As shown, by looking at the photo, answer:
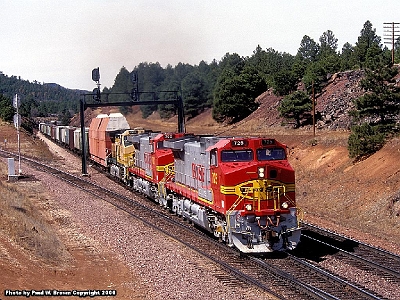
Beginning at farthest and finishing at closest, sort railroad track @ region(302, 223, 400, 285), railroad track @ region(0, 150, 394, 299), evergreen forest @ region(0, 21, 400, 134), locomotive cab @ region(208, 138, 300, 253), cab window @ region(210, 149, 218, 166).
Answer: evergreen forest @ region(0, 21, 400, 134) → cab window @ region(210, 149, 218, 166) → locomotive cab @ region(208, 138, 300, 253) → railroad track @ region(302, 223, 400, 285) → railroad track @ region(0, 150, 394, 299)

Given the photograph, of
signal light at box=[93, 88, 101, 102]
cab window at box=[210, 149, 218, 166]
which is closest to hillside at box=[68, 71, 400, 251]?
cab window at box=[210, 149, 218, 166]

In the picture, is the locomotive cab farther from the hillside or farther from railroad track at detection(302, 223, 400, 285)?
the hillside

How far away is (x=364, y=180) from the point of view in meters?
34.5

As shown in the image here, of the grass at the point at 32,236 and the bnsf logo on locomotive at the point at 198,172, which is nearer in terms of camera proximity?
the grass at the point at 32,236

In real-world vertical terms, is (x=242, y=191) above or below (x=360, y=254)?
above

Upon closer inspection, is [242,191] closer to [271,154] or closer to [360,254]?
[271,154]

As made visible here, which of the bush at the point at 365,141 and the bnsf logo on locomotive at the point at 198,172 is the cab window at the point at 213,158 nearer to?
the bnsf logo on locomotive at the point at 198,172

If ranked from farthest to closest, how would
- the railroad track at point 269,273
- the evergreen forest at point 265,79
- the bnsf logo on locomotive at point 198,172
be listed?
the evergreen forest at point 265,79, the bnsf logo on locomotive at point 198,172, the railroad track at point 269,273

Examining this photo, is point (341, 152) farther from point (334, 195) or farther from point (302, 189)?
point (334, 195)

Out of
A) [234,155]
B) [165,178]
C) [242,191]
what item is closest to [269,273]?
[242,191]

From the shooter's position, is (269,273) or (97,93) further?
(97,93)

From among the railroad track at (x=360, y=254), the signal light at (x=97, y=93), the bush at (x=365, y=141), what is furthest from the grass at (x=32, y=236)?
the bush at (x=365, y=141)

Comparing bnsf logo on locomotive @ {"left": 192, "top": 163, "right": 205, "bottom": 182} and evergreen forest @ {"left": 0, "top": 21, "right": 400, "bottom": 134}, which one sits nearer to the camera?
bnsf logo on locomotive @ {"left": 192, "top": 163, "right": 205, "bottom": 182}

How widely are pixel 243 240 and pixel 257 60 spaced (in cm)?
11561
